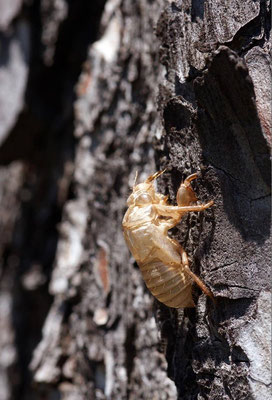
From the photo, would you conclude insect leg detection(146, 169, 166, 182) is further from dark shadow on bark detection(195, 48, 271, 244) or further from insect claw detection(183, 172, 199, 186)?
dark shadow on bark detection(195, 48, 271, 244)

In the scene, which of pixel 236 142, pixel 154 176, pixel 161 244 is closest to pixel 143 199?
pixel 154 176

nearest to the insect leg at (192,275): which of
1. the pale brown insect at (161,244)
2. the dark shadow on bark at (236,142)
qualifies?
the pale brown insect at (161,244)

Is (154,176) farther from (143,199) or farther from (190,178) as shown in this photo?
(190,178)

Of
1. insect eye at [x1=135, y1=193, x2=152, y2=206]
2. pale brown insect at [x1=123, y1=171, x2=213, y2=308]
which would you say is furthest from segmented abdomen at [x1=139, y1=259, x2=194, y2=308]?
insect eye at [x1=135, y1=193, x2=152, y2=206]

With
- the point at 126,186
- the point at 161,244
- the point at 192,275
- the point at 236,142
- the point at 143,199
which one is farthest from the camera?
the point at 126,186

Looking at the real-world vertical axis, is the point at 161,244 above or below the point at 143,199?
below

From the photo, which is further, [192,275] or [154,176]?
[154,176]
